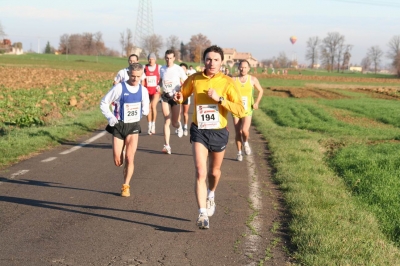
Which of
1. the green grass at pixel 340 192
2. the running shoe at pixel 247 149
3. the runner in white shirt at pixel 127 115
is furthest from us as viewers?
the running shoe at pixel 247 149

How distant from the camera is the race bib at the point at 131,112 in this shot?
8.62 meters

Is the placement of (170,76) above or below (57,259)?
above

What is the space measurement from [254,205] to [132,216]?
Answer: 1724mm

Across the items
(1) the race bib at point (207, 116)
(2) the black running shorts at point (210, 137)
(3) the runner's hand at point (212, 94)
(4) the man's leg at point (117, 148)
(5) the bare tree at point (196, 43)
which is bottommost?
(4) the man's leg at point (117, 148)

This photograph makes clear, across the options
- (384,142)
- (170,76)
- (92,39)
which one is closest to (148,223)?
(170,76)

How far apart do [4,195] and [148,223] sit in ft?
8.11

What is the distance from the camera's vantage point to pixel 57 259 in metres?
5.50

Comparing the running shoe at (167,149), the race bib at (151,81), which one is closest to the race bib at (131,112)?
the running shoe at (167,149)

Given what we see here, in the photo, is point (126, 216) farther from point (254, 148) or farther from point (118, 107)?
point (254, 148)

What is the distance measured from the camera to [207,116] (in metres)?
6.86

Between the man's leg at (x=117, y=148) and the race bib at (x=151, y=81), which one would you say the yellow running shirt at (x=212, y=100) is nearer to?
the man's leg at (x=117, y=148)

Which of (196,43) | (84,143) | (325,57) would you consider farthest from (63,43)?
(84,143)

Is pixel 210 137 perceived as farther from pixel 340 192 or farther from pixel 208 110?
pixel 340 192

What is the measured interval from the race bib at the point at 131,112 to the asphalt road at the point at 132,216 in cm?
106
